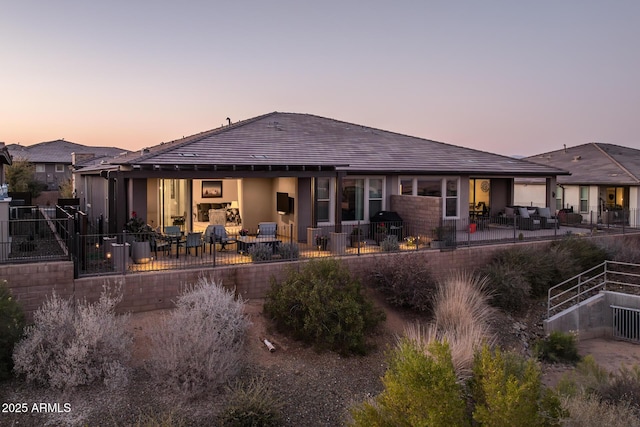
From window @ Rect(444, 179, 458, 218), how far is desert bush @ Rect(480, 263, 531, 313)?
19.4 feet

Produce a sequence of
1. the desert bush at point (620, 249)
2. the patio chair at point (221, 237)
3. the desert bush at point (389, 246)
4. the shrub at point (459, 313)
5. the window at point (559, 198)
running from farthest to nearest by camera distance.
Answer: the window at point (559, 198) → the desert bush at point (620, 249) → the desert bush at point (389, 246) → the patio chair at point (221, 237) → the shrub at point (459, 313)

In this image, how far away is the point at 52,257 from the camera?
10758 mm

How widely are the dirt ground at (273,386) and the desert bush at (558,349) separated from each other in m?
0.30

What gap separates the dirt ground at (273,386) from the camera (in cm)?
754

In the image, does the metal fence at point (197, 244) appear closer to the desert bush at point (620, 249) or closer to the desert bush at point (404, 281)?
the desert bush at point (404, 281)

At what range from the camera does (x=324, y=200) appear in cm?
1773

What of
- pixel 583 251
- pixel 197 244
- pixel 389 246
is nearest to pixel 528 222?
pixel 583 251

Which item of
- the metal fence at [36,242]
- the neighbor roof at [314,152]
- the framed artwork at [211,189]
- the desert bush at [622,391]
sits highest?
the neighbor roof at [314,152]

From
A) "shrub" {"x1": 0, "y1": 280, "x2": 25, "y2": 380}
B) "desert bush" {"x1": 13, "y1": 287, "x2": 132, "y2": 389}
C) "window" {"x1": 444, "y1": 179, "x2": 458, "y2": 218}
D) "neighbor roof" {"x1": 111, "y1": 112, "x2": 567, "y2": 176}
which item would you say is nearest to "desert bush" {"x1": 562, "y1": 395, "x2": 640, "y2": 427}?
"desert bush" {"x1": 13, "y1": 287, "x2": 132, "y2": 389}

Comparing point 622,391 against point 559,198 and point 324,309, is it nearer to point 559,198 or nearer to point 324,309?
point 324,309

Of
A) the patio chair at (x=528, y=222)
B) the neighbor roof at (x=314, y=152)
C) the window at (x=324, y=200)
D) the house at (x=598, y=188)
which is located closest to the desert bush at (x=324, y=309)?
the neighbor roof at (x=314, y=152)

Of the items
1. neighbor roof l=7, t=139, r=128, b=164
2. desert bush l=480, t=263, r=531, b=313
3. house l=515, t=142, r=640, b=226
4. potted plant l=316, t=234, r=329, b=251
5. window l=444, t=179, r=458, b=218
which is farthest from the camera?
neighbor roof l=7, t=139, r=128, b=164

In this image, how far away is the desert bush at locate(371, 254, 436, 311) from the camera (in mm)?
12867

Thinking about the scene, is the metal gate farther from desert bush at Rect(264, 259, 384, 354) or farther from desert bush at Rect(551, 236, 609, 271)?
desert bush at Rect(264, 259, 384, 354)
